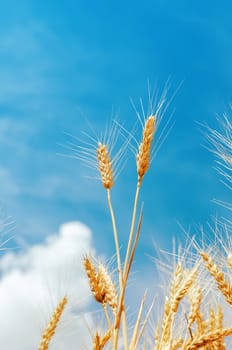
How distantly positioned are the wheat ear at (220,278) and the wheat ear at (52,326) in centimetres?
82

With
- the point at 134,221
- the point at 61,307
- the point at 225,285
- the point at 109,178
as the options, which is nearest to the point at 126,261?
the point at 134,221

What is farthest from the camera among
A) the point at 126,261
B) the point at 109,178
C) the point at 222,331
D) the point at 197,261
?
the point at 197,261

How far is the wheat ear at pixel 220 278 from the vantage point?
2.23 meters

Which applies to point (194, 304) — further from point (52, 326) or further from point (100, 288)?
point (52, 326)

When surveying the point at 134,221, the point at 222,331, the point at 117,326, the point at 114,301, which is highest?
the point at 134,221

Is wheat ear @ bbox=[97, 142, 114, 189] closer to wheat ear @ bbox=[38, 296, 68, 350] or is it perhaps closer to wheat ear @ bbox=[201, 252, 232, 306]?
wheat ear @ bbox=[201, 252, 232, 306]

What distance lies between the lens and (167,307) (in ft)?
6.39

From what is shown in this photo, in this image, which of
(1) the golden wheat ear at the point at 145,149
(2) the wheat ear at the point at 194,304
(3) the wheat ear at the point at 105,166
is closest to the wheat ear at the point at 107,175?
(3) the wheat ear at the point at 105,166

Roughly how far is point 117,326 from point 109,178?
0.70 meters

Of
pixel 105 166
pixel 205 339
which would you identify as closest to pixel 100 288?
pixel 205 339

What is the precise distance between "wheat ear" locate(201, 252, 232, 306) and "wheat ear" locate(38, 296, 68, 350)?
0.82 m

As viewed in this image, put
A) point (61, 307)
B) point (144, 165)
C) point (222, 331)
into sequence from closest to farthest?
1. point (222, 331)
2. point (144, 165)
3. point (61, 307)

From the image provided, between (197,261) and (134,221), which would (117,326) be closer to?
(134,221)

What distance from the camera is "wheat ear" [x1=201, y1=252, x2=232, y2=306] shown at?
7.32 feet
